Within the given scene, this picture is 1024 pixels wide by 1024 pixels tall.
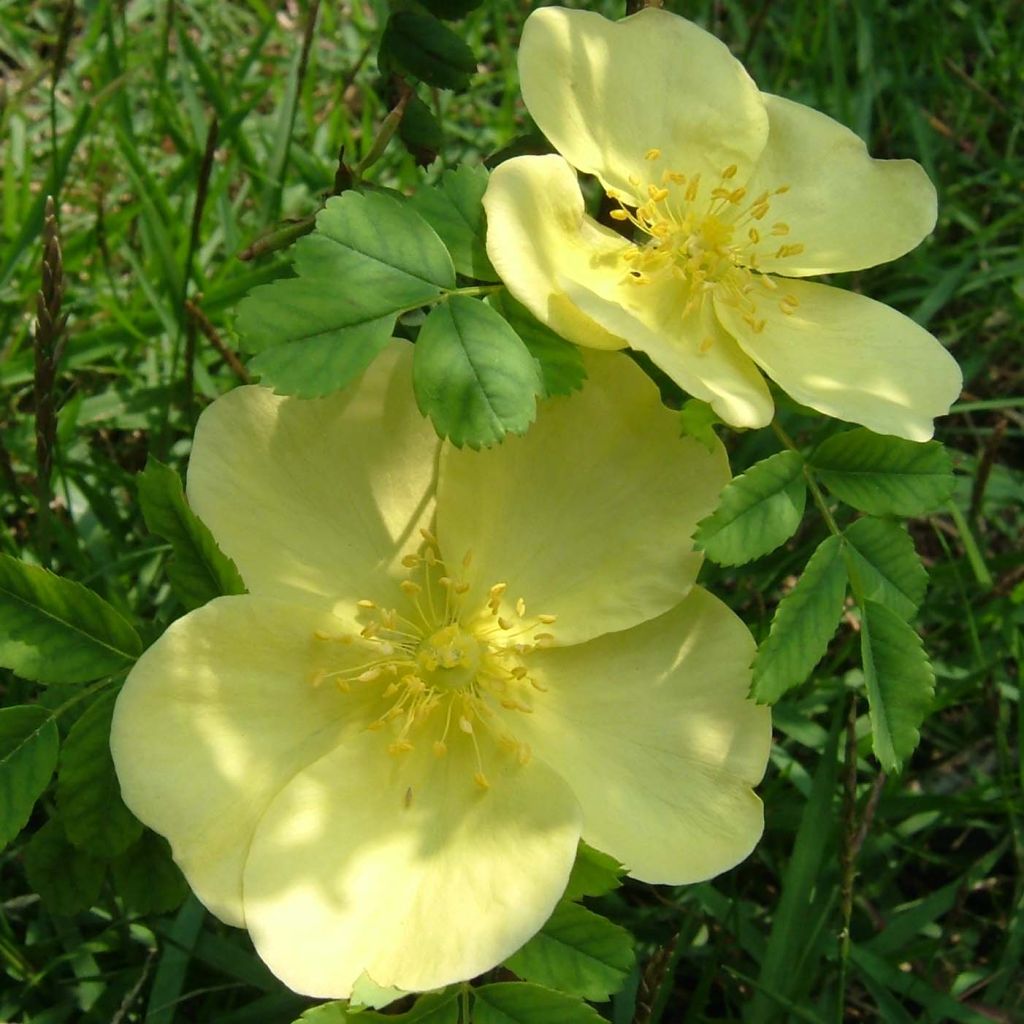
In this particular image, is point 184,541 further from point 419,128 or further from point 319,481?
point 419,128

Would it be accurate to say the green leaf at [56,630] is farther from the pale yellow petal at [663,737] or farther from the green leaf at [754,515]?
the green leaf at [754,515]

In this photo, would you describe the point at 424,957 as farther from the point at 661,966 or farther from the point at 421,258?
the point at 421,258

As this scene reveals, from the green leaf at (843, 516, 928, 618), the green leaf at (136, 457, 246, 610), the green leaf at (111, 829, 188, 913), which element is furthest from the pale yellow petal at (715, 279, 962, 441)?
the green leaf at (111, 829, 188, 913)

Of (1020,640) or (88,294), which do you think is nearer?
(1020,640)

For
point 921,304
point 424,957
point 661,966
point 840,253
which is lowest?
point 921,304

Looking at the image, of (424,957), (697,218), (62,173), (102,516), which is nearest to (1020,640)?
(697,218)

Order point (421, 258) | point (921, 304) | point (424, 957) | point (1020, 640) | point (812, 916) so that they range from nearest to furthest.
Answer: point (424, 957) < point (421, 258) < point (812, 916) < point (1020, 640) < point (921, 304)

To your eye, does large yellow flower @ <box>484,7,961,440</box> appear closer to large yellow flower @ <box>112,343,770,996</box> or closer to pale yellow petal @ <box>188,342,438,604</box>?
large yellow flower @ <box>112,343,770,996</box>
